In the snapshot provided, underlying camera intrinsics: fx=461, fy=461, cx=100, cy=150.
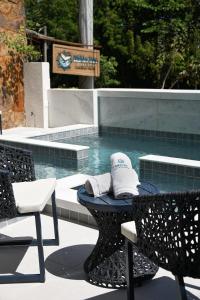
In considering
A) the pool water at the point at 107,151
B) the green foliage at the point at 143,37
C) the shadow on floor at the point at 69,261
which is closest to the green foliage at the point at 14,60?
the pool water at the point at 107,151

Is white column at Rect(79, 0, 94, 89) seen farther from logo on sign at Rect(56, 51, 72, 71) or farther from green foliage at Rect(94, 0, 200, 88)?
green foliage at Rect(94, 0, 200, 88)

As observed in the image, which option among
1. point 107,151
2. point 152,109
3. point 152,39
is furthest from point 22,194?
point 152,39

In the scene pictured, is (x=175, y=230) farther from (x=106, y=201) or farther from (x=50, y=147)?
(x=50, y=147)

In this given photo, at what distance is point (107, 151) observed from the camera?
8.51 metres

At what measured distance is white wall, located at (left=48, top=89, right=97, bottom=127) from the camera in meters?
10.9

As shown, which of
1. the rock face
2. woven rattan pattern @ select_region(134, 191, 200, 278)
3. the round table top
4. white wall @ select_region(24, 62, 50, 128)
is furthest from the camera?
white wall @ select_region(24, 62, 50, 128)

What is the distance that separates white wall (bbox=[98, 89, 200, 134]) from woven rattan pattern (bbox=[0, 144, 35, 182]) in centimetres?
594

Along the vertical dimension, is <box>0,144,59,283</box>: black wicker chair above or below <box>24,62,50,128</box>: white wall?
below

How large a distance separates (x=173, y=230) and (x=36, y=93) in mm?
9863

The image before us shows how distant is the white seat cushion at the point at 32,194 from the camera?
2.94m

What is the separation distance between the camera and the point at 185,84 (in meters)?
18.1

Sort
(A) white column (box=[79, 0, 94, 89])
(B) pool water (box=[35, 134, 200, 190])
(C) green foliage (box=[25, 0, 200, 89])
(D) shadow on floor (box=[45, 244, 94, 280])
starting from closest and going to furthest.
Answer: (D) shadow on floor (box=[45, 244, 94, 280])
(B) pool water (box=[35, 134, 200, 190])
(A) white column (box=[79, 0, 94, 89])
(C) green foliage (box=[25, 0, 200, 89])

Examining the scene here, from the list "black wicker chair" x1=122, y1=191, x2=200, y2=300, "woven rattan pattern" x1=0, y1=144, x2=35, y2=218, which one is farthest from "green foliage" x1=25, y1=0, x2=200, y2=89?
"black wicker chair" x1=122, y1=191, x2=200, y2=300

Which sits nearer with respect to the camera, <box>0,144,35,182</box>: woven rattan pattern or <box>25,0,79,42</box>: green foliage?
<box>0,144,35,182</box>: woven rattan pattern
